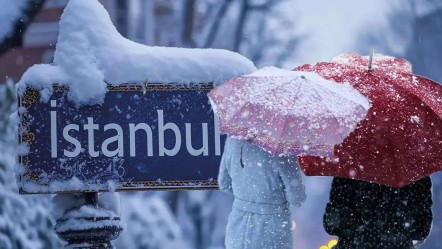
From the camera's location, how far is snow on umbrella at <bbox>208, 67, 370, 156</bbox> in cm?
428

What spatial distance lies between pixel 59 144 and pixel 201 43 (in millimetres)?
13909

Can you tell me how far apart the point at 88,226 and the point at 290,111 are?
1.40 m

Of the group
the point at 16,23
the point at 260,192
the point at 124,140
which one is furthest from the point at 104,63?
the point at 16,23

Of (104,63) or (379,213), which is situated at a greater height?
(104,63)

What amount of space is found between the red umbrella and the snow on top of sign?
80 cm

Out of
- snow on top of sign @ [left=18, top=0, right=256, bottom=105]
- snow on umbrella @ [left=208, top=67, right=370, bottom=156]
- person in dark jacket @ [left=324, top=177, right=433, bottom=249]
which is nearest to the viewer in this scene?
snow on umbrella @ [left=208, top=67, right=370, bottom=156]

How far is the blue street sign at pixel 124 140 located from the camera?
15.9ft

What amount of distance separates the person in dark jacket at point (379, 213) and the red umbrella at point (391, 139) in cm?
18

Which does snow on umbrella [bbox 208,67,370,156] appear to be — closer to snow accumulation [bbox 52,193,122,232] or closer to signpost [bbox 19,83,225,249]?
signpost [bbox 19,83,225,249]

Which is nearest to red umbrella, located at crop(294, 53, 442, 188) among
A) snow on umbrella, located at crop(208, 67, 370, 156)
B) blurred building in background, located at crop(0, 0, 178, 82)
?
snow on umbrella, located at crop(208, 67, 370, 156)

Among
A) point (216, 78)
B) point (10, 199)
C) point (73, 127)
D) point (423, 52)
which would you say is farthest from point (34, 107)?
point (423, 52)

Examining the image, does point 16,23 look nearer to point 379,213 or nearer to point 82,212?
point 82,212

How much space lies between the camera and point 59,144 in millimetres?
4852

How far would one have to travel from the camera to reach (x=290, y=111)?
4.34 m
